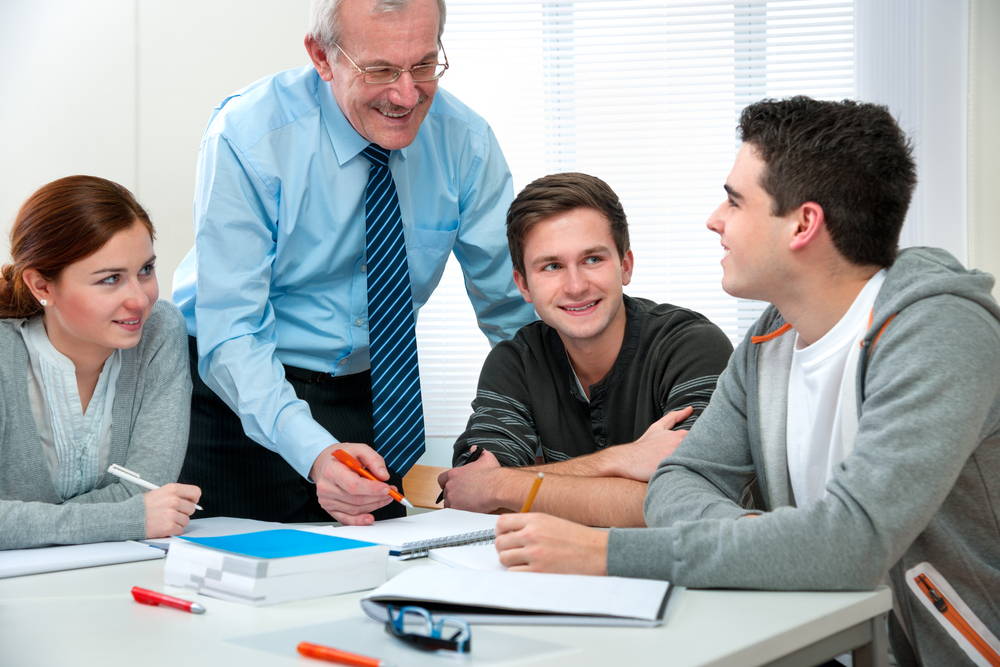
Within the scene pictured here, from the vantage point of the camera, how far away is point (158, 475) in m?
1.63

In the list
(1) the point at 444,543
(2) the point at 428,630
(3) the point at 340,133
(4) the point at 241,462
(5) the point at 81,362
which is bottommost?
(4) the point at 241,462

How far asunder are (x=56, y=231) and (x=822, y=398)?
146 cm

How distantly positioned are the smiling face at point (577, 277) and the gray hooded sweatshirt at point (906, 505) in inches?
27.4

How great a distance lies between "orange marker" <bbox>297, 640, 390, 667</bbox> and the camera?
748 millimetres

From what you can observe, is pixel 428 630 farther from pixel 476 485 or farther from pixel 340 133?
pixel 340 133

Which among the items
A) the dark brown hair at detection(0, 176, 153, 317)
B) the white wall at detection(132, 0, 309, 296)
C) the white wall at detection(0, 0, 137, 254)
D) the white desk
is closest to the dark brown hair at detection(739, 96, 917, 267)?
the white desk

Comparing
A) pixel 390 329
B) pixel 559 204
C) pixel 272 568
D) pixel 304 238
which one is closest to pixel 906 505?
pixel 272 568

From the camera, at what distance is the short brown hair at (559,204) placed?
1.89m

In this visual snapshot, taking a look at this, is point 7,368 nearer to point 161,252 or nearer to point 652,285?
point 161,252

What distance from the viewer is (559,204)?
74.4 inches

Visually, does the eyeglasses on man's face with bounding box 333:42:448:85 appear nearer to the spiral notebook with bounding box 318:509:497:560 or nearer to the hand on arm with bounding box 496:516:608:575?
the spiral notebook with bounding box 318:509:497:560

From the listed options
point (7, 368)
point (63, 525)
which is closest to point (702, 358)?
point (63, 525)

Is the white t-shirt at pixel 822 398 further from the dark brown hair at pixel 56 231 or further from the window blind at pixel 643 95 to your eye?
the window blind at pixel 643 95

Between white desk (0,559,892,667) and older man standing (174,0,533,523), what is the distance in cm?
60
